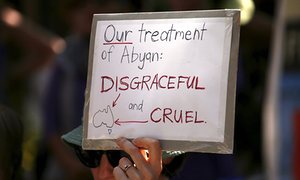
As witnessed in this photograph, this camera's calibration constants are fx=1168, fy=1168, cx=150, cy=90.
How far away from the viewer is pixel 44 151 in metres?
6.52

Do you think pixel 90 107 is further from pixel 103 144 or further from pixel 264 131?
pixel 264 131

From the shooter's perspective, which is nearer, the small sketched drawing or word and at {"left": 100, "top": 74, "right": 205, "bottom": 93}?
word and at {"left": 100, "top": 74, "right": 205, "bottom": 93}

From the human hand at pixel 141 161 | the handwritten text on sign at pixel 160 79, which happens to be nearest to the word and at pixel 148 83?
the handwritten text on sign at pixel 160 79

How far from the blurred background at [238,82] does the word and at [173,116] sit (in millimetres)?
2172

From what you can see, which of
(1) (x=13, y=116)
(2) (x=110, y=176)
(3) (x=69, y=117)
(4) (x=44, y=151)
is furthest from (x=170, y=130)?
(4) (x=44, y=151)

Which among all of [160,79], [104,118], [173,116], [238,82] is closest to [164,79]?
[160,79]

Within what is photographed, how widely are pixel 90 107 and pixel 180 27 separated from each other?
36 centimetres

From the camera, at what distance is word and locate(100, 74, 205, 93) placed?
3240mm

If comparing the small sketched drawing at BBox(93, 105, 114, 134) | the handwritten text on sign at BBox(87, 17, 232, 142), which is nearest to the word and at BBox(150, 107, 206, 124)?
the handwritten text on sign at BBox(87, 17, 232, 142)

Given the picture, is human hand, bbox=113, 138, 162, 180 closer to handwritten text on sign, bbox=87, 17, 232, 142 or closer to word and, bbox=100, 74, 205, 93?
handwritten text on sign, bbox=87, 17, 232, 142

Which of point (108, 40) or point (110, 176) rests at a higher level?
point (108, 40)

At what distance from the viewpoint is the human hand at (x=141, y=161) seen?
323cm

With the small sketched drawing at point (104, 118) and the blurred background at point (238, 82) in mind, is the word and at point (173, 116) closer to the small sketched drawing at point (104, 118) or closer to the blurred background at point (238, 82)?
the small sketched drawing at point (104, 118)

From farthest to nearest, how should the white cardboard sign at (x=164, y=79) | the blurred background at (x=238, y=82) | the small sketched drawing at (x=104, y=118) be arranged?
the blurred background at (x=238, y=82) < the small sketched drawing at (x=104, y=118) < the white cardboard sign at (x=164, y=79)
